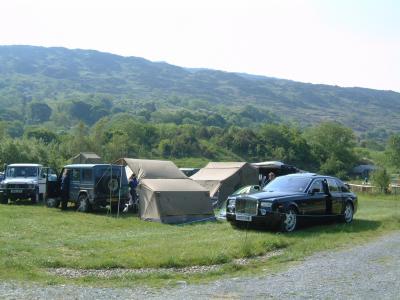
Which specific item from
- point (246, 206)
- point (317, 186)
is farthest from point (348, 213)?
point (246, 206)

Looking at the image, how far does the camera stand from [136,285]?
28.5ft

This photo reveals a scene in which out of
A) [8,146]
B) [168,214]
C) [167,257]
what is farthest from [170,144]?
[167,257]

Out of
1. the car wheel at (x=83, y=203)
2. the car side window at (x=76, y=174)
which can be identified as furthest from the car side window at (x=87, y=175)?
the car wheel at (x=83, y=203)

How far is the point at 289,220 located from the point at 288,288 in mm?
6171

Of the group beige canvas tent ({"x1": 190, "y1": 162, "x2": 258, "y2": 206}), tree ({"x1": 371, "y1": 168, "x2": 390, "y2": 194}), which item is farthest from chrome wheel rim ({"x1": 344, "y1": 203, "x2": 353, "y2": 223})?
tree ({"x1": 371, "y1": 168, "x2": 390, "y2": 194})

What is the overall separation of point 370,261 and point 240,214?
4.62 metres

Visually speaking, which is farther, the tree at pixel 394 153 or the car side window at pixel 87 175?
the tree at pixel 394 153

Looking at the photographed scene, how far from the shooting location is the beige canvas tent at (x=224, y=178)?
2653cm

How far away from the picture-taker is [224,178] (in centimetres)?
2697

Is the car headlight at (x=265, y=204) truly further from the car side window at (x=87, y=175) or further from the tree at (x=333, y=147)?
the tree at (x=333, y=147)

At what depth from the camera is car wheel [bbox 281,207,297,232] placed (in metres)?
14.3

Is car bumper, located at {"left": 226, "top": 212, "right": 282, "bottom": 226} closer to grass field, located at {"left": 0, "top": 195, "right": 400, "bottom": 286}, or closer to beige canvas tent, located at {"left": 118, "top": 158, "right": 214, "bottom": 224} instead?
grass field, located at {"left": 0, "top": 195, "right": 400, "bottom": 286}

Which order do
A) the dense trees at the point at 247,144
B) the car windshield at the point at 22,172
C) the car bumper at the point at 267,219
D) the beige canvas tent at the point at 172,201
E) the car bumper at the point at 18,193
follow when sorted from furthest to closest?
the dense trees at the point at 247,144 < the car windshield at the point at 22,172 < the car bumper at the point at 18,193 < the beige canvas tent at the point at 172,201 < the car bumper at the point at 267,219

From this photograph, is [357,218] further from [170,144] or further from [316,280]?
[170,144]
